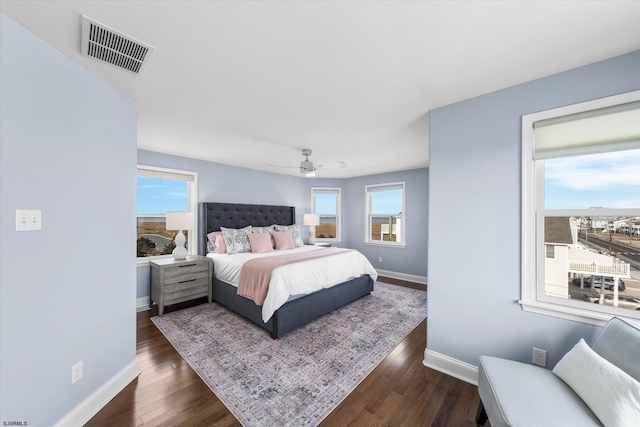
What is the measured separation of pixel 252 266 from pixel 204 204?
1850 millimetres

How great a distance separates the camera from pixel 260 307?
8.92 feet

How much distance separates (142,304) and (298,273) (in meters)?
2.50

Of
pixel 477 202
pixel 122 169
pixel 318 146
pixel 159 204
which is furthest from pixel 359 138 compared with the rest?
pixel 159 204

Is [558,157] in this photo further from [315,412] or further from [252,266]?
[252,266]

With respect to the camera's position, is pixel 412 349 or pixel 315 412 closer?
pixel 315 412

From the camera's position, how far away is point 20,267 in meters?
1.24

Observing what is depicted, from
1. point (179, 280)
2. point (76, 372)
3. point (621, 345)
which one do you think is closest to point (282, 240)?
point (179, 280)

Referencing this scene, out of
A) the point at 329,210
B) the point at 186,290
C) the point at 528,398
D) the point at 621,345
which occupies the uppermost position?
the point at 329,210

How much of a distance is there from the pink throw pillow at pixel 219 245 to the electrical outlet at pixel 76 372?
2.38 m

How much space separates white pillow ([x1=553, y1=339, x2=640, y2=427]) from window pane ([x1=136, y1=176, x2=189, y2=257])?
4611mm

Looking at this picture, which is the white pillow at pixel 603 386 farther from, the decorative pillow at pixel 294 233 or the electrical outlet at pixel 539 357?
the decorative pillow at pixel 294 233

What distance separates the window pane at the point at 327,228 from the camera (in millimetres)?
6152

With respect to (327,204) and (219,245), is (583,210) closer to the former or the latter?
(219,245)

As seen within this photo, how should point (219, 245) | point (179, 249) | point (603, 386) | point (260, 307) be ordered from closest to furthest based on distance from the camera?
point (603, 386)
point (260, 307)
point (179, 249)
point (219, 245)
